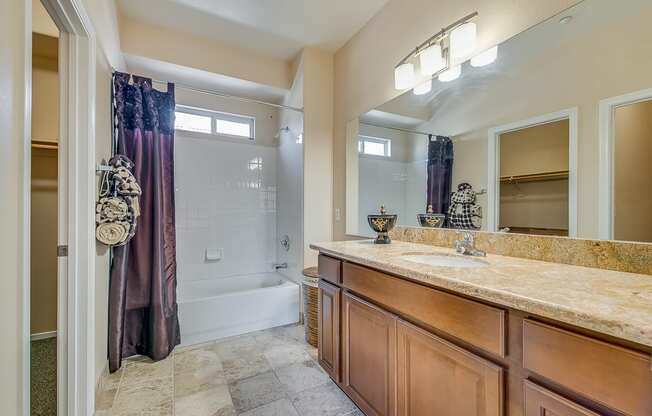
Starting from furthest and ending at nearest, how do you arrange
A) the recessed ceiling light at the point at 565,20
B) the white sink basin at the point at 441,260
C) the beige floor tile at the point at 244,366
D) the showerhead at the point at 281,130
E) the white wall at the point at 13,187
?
1. the showerhead at the point at 281,130
2. the beige floor tile at the point at 244,366
3. the white sink basin at the point at 441,260
4. the recessed ceiling light at the point at 565,20
5. the white wall at the point at 13,187

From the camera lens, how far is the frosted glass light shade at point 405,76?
194cm

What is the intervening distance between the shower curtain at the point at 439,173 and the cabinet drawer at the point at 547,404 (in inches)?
46.4

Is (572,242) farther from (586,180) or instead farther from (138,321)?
(138,321)

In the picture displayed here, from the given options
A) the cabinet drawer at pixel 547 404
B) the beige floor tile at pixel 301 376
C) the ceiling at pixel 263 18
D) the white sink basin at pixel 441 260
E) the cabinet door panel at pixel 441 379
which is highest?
the ceiling at pixel 263 18

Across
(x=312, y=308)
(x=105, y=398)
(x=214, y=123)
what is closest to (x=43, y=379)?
(x=105, y=398)

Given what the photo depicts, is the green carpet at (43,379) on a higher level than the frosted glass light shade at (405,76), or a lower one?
lower

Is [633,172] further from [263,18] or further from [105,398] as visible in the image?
[105,398]

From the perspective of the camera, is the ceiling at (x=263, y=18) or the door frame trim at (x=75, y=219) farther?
the ceiling at (x=263, y=18)

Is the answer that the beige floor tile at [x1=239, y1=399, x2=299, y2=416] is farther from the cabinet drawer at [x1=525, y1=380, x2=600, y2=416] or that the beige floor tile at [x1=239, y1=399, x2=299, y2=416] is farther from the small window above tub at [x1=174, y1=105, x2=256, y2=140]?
the small window above tub at [x1=174, y1=105, x2=256, y2=140]

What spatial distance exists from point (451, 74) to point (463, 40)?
0.63 ft

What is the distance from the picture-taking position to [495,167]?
1553mm

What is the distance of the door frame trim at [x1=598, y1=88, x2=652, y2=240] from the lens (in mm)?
1095

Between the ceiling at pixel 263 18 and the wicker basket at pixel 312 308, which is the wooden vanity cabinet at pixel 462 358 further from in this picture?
the ceiling at pixel 263 18

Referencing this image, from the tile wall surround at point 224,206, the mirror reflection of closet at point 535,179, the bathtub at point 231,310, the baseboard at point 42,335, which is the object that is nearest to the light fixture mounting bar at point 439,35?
the mirror reflection of closet at point 535,179
